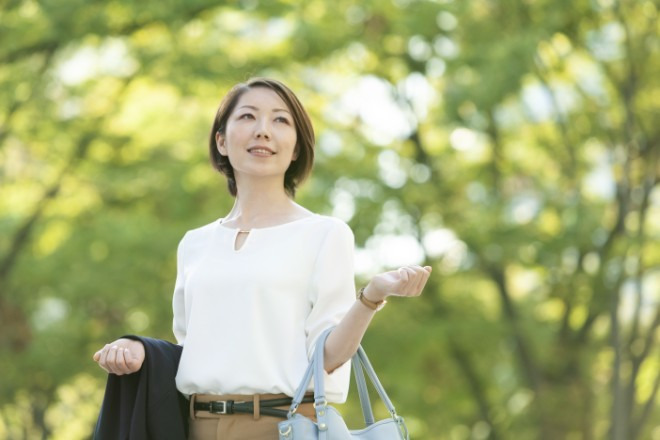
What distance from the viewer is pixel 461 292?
14305 millimetres

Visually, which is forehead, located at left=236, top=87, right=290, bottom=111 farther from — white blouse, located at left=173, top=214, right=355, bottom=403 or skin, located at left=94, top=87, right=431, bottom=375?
white blouse, located at left=173, top=214, right=355, bottom=403

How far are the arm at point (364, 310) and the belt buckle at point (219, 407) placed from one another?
262 mm

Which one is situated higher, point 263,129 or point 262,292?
point 263,129

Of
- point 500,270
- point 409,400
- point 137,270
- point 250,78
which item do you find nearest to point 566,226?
point 500,270

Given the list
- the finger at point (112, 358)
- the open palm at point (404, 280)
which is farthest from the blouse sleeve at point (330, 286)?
the finger at point (112, 358)

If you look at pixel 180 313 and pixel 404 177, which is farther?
pixel 404 177

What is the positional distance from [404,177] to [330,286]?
426 inches

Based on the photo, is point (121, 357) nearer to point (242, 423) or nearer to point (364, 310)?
point (242, 423)

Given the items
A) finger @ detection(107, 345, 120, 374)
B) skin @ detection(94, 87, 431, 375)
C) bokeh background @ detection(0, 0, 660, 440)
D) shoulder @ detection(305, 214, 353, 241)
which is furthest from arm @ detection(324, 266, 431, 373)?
bokeh background @ detection(0, 0, 660, 440)

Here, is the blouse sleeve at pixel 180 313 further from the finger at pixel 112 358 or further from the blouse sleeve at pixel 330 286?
the blouse sleeve at pixel 330 286

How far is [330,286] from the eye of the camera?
2.82 metres

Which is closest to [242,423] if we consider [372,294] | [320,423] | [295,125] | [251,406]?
[251,406]

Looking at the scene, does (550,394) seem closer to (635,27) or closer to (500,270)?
(500,270)

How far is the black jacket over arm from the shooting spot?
2830 mm
